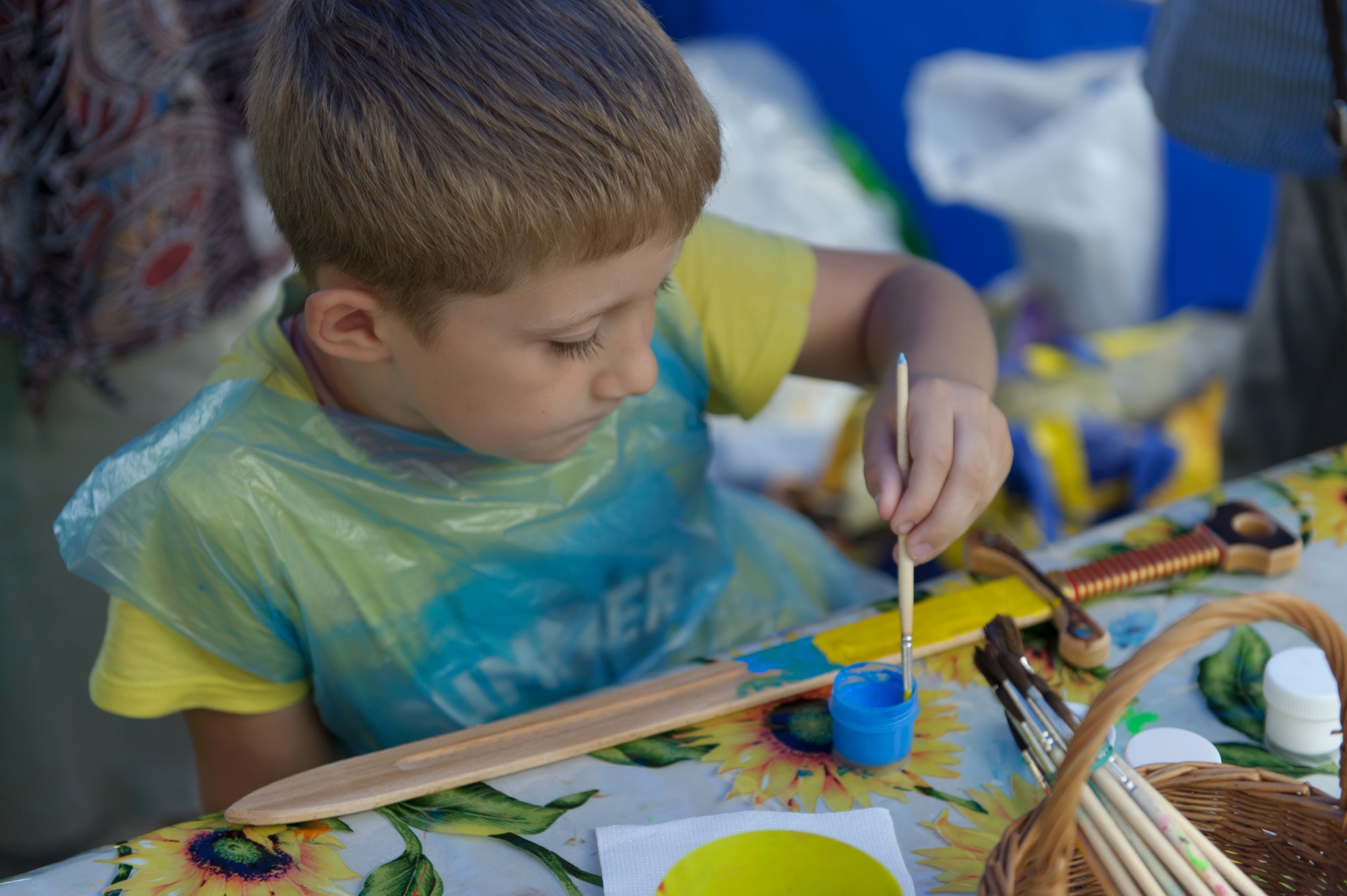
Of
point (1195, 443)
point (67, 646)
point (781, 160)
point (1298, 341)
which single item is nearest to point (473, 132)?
point (67, 646)

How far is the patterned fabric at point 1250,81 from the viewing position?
0.98 metres

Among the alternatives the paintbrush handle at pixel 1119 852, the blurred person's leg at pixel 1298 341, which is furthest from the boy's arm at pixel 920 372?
the blurred person's leg at pixel 1298 341

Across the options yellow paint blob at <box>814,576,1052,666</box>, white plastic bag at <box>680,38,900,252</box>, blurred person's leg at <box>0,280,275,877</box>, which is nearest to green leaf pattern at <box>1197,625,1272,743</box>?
yellow paint blob at <box>814,576,1052,666</box>

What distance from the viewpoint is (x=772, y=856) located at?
1.75ft

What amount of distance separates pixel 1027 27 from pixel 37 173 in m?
1.65

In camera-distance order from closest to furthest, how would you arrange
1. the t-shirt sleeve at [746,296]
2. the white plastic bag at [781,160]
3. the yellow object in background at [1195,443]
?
the t-shirt sleeve at [746,296] < the yellow object in background at [1195,443] < the white plastic bag at [781,160]

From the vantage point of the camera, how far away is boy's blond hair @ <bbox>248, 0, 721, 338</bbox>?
0.59 m

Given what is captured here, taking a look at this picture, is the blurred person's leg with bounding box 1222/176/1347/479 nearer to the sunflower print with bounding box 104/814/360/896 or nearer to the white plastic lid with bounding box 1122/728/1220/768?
the white plastic lid with bounding box 1122/728/1220/768

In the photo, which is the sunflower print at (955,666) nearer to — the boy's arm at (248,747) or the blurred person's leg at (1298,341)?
the boy's arm at (248,747)

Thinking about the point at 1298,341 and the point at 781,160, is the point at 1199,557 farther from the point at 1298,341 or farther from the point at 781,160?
the point at 781,160

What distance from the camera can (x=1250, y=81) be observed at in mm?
1033

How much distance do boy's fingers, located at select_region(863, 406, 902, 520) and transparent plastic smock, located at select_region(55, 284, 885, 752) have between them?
0.24 metres

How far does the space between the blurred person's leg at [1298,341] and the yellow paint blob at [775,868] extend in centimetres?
106

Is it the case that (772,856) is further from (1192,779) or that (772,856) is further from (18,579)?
(18,579)
